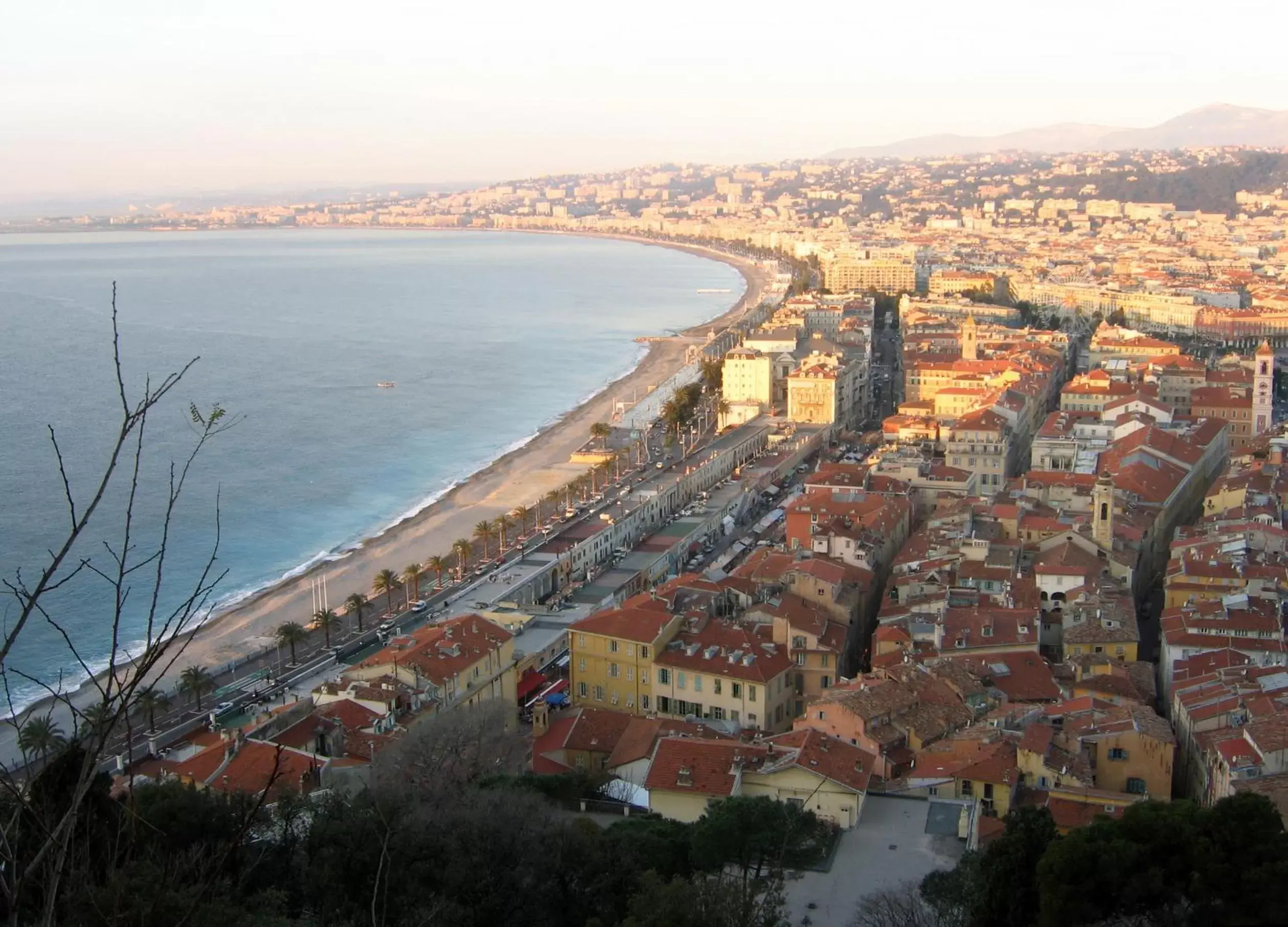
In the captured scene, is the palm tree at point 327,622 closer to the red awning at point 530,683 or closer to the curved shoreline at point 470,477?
the curved shoreline at point 470,477

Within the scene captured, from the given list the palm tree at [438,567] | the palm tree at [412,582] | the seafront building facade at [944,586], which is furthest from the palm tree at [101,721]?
the palm tree at [438,567]

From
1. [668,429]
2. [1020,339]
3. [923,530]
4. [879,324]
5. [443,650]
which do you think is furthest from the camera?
Result: [879,324]

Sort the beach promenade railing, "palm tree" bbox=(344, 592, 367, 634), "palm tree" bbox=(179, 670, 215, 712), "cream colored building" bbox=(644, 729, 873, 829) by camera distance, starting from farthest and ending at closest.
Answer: the beach promenade railing → "palm tree" bbox=(344, 592, 367, 634) → "palm tree" bbox=(179, 670, 215, 712) → "cream colored building" bbox=(644, 729, 873, 829)

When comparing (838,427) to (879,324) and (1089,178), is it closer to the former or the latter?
(879,324)

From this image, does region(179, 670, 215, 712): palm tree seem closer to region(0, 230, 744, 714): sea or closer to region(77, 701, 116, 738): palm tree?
region(0, 230, 744, 714): sea

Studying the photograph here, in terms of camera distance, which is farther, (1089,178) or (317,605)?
(1089,178)

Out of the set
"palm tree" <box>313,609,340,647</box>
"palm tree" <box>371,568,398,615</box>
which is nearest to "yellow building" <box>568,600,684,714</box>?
"palm tree" <box>313,609,340,647</box>

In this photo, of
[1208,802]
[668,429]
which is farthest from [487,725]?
[668,429]
